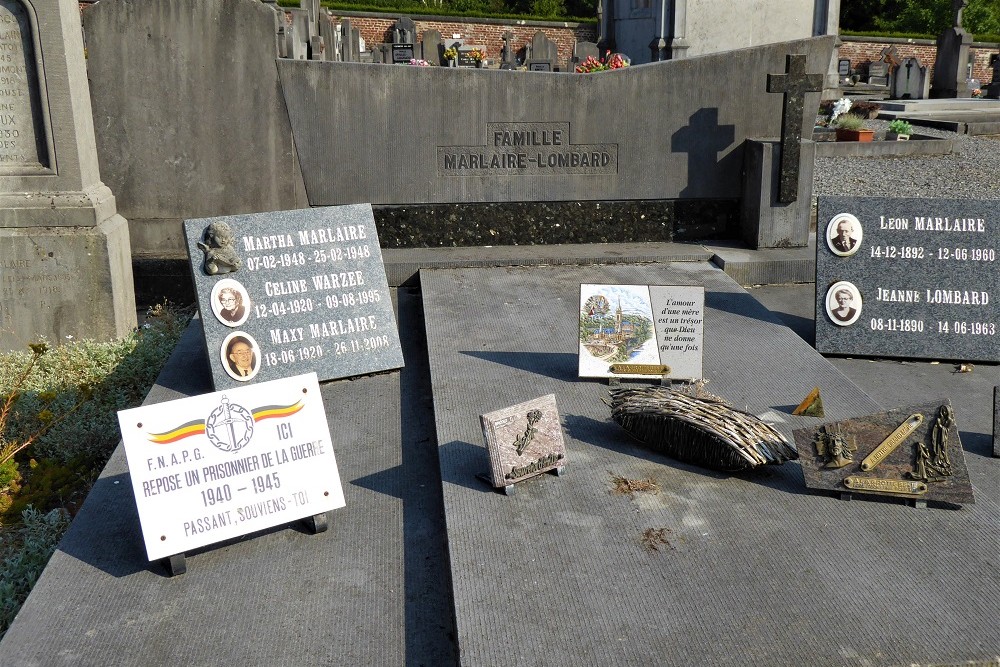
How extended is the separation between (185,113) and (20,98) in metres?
1.40

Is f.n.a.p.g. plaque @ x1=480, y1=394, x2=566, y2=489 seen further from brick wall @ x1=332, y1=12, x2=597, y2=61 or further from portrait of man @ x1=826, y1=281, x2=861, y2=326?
brick wall @ x1=332, y1=12, x2=597, y2=61

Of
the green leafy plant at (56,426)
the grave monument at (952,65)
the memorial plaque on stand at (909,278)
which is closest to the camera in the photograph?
the green leafy plant at (56,426)

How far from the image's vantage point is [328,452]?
3867mm

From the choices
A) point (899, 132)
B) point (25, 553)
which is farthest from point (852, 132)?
point (25, 553)

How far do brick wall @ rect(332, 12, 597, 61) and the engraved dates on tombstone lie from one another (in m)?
27.2

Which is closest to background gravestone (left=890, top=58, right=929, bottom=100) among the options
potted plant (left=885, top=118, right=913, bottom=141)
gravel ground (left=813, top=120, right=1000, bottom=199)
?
potted plant (left=885, top=118, right=913, bottom=141)

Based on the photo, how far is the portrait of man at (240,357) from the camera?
537cm

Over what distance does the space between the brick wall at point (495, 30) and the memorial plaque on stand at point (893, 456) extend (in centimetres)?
3013

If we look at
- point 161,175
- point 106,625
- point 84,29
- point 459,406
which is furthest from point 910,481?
point 84,29

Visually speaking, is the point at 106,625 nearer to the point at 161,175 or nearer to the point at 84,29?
the point at 161,175

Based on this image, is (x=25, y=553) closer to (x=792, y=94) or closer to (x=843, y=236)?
(x=843, y=236)

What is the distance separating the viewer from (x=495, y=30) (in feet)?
109

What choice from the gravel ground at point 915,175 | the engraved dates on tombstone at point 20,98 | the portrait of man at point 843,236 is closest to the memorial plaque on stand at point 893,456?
the portrait of man at point 843,236

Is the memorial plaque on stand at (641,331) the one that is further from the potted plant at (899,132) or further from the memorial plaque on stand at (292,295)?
the potted plant at (899,132)
